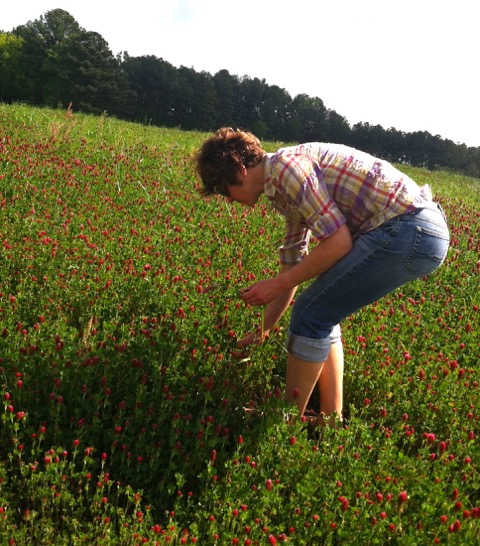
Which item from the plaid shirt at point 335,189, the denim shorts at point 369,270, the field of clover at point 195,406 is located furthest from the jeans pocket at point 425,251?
the field of clover at point 195,406

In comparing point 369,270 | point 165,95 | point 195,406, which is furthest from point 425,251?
point 165,95

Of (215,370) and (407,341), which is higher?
(407,341)

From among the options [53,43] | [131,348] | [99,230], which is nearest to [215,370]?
[131,348]

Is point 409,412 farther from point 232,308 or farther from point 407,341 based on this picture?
point 232,308

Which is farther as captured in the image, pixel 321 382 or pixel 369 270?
pixel 321 382

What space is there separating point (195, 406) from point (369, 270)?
4.85ft

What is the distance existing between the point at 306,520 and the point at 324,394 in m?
0.91

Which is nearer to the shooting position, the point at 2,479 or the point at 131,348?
the point at 2,479

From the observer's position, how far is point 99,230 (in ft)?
18.8

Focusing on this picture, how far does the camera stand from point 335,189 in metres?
3.05

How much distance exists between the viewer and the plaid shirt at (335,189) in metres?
2.85

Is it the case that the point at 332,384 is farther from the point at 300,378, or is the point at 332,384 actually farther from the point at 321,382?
the point at 300,378

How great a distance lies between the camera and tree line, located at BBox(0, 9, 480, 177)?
52.0 meters

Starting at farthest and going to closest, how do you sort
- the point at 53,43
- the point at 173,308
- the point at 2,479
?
the point at 53,43 < the point at 173,308 < the point at 2,479
